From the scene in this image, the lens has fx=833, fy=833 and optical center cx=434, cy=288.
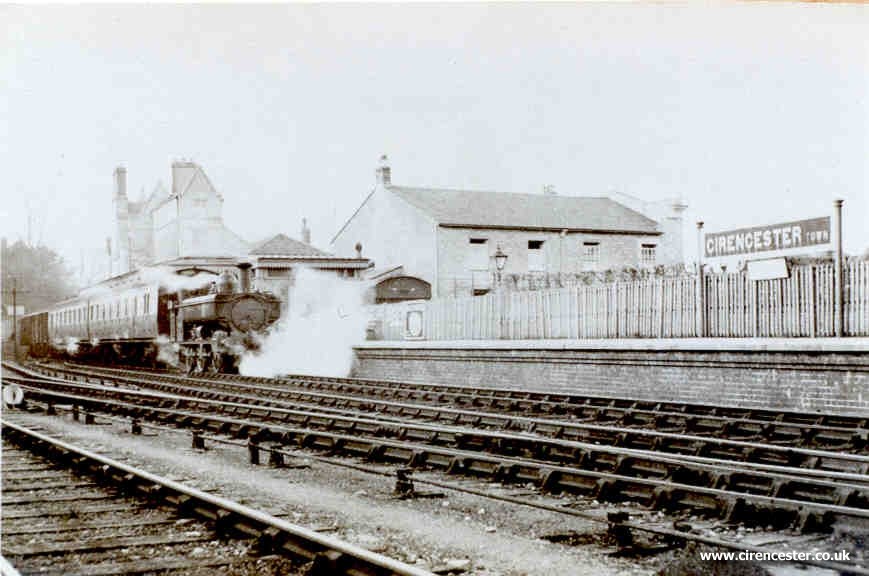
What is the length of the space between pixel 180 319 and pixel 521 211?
49.8 ft

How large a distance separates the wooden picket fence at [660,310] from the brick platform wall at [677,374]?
1310 mm

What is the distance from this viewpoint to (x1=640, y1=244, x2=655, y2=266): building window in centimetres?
3394

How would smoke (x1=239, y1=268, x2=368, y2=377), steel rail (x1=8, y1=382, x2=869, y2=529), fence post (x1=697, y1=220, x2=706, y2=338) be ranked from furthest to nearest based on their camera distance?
smoke (x1=239, y1=268, x2=368, y2=377)
fence post (x1=697, y1=220, x2=706, y2=338)
steel rail (x1=8, y1=382, x2=869, y2=529)

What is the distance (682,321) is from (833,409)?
4089 mm

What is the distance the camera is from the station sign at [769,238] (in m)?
11.8

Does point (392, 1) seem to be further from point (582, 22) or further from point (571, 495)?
point (571, 495)

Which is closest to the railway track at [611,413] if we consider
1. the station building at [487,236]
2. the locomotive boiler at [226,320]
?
the locomotive boiler at [226,320]

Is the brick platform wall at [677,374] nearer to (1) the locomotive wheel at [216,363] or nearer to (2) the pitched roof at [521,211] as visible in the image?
(1) the locomotive wheel at [216,363]

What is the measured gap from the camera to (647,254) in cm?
3444

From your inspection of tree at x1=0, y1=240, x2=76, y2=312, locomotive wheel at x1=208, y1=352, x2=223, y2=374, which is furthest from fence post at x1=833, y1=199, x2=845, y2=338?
locomotive wheel at x1=208, y1=352, x2=223, y2=374

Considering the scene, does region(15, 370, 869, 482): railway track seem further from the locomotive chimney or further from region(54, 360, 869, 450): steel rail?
the locomotive chimney

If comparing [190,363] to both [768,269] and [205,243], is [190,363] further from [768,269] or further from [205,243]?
[768,269]

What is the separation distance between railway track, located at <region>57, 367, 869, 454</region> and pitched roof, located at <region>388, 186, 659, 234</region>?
14890 millimetres

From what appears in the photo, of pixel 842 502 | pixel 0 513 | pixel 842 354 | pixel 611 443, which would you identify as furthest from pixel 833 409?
pixel 0 513
